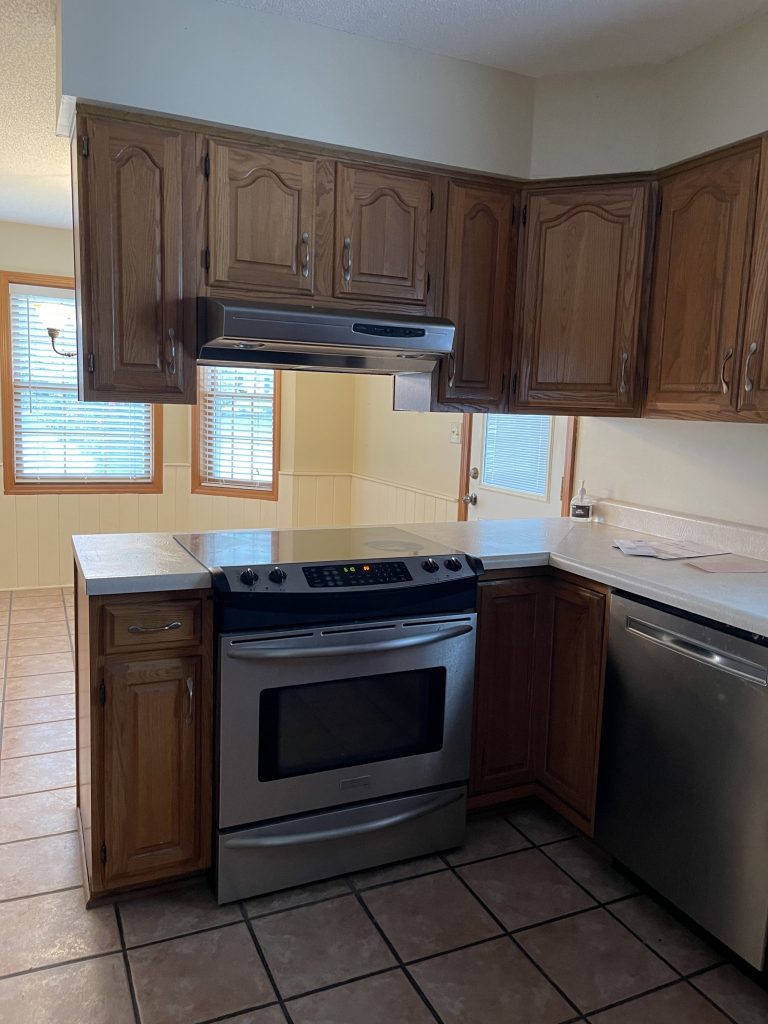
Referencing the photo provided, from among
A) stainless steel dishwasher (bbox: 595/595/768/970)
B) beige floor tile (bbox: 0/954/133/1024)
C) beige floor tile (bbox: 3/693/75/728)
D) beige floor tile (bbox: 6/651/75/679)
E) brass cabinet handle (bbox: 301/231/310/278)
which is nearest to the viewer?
beige floor tile (bbox: 0/954/133/1024)

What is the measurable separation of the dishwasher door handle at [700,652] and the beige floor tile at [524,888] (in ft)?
2.61

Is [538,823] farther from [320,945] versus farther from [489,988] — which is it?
[320,945]

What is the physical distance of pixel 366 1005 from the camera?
5.90ft

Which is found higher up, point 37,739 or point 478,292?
point 478,292

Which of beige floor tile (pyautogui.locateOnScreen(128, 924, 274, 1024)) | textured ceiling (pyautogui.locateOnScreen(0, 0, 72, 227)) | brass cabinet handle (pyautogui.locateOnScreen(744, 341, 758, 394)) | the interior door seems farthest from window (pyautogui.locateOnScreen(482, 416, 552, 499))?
textured ceiling (pyautogui.locateOnScreen(0, 0, 72, 227))

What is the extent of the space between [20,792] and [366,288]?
7.08ft

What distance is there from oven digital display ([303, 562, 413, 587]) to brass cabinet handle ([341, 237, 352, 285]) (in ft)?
3.35

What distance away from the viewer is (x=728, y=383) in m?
2.33

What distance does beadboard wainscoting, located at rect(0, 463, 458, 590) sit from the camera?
5.43 meters

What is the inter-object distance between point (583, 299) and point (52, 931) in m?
2.56

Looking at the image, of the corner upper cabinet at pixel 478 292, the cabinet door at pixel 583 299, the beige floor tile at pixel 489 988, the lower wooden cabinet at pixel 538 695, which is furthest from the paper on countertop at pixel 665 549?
the beige floor tile at pixel 489 988

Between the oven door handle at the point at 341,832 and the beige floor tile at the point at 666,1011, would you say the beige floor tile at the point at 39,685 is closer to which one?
the oven door handle at the point at 341,832

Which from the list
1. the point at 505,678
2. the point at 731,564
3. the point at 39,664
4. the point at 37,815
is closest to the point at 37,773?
the point at 37,815

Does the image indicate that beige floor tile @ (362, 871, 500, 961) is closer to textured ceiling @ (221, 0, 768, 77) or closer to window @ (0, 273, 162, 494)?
textured ceiling @ (221, 0, 768, 77)
